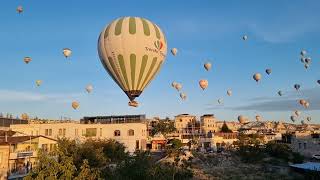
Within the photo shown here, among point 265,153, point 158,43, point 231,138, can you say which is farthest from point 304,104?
point 158,43

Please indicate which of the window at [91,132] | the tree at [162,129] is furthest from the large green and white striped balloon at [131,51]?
the tree at [162,129]

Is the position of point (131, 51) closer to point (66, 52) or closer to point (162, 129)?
point (66, 52)

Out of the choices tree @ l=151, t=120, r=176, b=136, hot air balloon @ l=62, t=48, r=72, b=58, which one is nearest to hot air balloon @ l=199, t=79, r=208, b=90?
hot air balloon @ l=62, t=48, r=72, b=58

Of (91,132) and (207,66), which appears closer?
(207,66)

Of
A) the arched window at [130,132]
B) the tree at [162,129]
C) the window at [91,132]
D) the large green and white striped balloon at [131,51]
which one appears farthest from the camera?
the tree at [162,129]

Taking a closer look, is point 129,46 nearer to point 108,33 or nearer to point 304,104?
point 108,33

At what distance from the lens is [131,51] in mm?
34031

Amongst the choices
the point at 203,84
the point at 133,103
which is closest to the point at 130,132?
the point at 203,84

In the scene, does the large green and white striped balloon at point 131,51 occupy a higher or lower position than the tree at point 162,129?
higher

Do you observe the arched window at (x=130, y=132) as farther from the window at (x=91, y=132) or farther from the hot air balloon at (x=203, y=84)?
the hot air balloon at (x=203, y=84)

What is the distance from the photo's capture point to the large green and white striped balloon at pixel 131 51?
33969mm

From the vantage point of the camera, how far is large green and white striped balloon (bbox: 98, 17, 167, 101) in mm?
33969

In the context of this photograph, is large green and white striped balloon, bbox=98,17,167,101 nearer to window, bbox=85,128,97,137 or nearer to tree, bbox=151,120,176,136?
window, bbox=85,128,97,137

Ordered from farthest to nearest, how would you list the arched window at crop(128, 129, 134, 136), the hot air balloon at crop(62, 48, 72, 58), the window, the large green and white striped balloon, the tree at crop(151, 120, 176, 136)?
the tree at crop(151, 120, 176, 136) → the arched window at crop(128, 129, 134, 136) → the window → the hot air balloon at crop(62, 48, 72, 58) → the large green and white striped balloon
